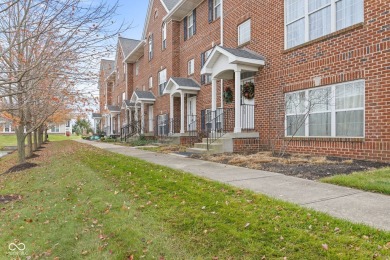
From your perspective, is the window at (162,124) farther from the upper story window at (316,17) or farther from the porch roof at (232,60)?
the upper story window at (316,17)

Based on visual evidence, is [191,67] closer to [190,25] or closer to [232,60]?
[190,25]

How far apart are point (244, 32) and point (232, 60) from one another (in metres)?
2.86

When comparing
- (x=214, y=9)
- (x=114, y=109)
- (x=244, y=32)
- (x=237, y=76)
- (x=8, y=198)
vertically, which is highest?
(x=214, y=9)

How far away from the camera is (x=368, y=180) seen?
520 cm

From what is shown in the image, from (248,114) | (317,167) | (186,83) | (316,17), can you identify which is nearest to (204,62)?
(186,83)

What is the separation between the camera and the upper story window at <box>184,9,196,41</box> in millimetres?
17678

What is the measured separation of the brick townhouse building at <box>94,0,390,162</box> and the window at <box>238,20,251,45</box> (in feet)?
0.14

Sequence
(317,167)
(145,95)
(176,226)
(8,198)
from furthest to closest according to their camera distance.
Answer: (145,95), (317,167), (8,198), (176,226)

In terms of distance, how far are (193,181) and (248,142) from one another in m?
5.53

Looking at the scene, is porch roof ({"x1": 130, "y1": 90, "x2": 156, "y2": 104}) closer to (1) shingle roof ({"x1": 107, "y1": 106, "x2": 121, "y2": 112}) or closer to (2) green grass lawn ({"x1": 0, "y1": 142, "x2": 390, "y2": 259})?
(1) shingle roof ({"x1": 107, "y1": 106, "x2": 121, "y2": 112})

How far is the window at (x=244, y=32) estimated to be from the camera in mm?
12313

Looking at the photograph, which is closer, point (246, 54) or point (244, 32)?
point (246, 54)

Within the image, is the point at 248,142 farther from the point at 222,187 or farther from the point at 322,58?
the point at 222,187

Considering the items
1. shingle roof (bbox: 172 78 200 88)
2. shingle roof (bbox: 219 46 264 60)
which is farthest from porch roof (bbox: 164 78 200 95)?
shingle roof (bbox: 219 46 264 60)
